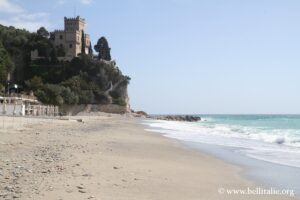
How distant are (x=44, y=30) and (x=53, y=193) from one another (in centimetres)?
10533

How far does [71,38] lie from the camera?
4021 inches

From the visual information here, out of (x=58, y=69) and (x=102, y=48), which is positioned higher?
(x=102, y=48)

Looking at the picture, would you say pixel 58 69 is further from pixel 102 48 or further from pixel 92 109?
pixel 102 48

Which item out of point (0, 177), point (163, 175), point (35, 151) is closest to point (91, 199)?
point (0, 177)

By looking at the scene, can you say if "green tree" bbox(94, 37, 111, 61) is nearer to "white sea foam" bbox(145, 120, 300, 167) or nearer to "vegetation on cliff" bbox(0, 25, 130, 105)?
"vegetation on cliff" bbox(0, 25, 130, 105)

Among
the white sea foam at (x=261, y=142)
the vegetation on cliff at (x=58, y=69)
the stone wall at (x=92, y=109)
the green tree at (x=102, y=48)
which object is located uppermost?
the green tree at (x=102, y=48)

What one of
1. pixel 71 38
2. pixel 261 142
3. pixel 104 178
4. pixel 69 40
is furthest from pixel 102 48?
pixel 104 178

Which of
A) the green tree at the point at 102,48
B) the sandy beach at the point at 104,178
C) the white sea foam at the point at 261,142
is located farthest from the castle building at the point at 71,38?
the sandy beach at the point at 104,178

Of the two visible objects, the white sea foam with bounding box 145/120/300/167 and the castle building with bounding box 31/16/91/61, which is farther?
the castle building with bounding box 31/16/91/61

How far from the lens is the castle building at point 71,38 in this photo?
10219cm

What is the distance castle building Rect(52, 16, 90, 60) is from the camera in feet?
335

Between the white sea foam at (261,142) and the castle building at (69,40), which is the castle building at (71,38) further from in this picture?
the white sea foam at (261,142)

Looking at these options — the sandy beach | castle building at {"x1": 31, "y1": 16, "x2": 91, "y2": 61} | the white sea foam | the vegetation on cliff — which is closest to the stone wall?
the vegetation on cliff

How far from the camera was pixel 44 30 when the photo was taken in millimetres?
107500
